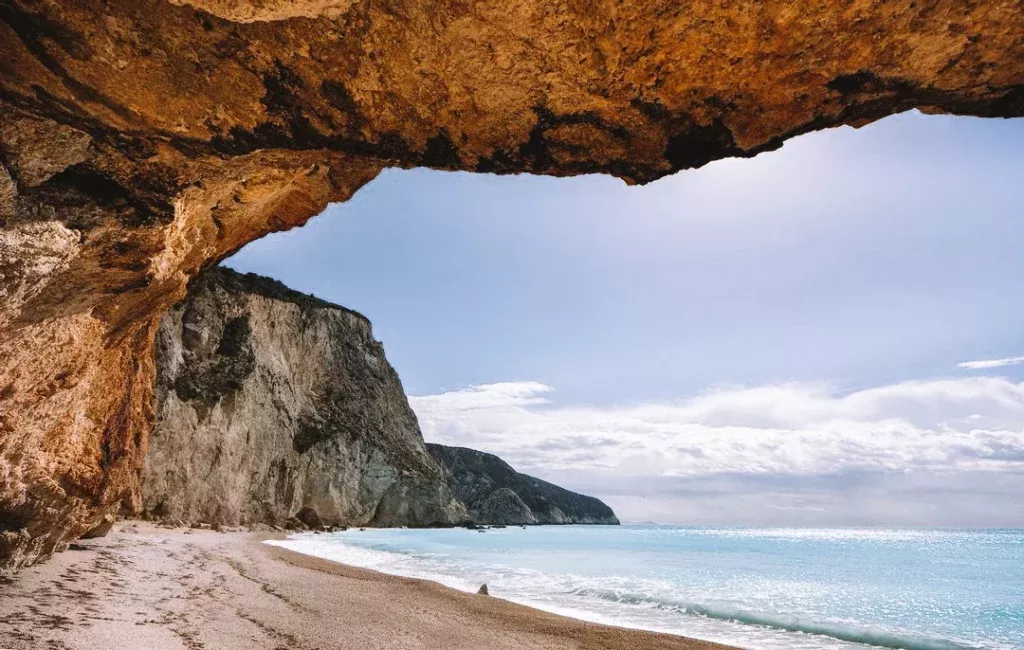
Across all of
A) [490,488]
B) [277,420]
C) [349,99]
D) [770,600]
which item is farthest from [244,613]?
[490,488]

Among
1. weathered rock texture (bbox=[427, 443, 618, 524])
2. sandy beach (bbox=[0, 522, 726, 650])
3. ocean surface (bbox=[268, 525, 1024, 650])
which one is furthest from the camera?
weathered rock texture (bbox=[427, 443, 618, 524])

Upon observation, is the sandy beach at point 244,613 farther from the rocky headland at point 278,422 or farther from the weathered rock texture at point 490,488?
the weathered rock texture at point 490,488

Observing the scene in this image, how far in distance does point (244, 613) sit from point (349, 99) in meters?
5.76

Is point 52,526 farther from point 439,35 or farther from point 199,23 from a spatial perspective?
point 439,35

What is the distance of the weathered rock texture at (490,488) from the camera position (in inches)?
3447

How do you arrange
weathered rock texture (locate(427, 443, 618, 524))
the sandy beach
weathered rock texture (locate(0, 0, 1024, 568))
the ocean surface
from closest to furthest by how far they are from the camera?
weathered rock texture (locate(0, 0, 1024, 568)) → the sandy beach → the ocean surface → weathered rock texture (locate(427, 443, 618, 524))

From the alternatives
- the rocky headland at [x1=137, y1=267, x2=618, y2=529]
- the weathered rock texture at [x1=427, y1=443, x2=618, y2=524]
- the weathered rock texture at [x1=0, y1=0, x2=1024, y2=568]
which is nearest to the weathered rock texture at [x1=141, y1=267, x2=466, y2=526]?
the rocky headland at [x1=137, y1=267, x2=618, y2=529]

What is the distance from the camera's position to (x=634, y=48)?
370 centimetres

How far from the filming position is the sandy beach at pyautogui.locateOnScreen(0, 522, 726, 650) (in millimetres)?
4598

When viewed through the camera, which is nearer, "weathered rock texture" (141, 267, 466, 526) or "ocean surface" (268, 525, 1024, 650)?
"ocean surface" (268, 525, 1024, 650)

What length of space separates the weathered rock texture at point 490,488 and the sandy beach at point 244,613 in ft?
239

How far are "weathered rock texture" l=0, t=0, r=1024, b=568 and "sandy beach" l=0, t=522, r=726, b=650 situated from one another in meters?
1.32

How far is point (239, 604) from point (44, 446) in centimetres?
287

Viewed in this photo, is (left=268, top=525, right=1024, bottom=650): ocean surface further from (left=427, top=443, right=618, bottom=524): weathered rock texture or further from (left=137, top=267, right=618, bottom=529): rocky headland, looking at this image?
(left=427, top=443, right=618, bottom=524): weathered rock texture
